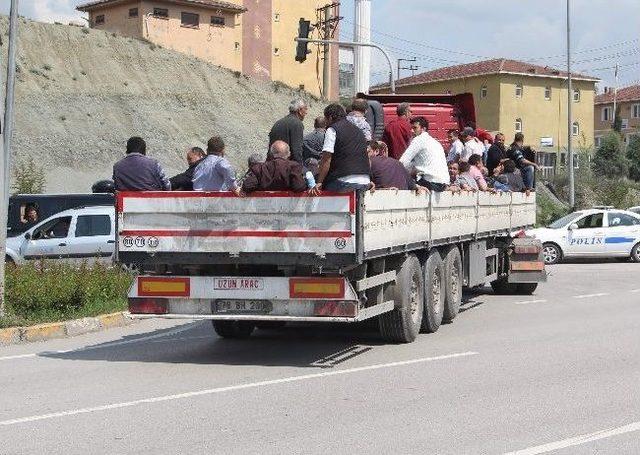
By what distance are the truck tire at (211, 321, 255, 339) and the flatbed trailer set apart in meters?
1.92

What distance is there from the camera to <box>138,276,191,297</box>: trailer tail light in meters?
11.4

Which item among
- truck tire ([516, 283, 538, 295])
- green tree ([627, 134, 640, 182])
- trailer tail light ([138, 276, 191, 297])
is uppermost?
green tree ([627, 134, 640, 182])

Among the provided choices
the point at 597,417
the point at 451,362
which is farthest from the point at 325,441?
the point at 451,362

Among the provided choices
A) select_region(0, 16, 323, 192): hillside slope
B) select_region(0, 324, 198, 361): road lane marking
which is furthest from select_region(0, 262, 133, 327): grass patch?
select_region(0, 16, 323, 192): hillside slope

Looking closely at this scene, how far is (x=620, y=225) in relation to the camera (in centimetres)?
3088

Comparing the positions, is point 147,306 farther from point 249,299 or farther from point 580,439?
point 580,439

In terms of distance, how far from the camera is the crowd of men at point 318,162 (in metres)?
11.3

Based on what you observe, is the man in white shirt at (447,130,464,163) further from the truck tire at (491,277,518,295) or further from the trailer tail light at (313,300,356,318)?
the trailer tail light at (313,300,356,318)

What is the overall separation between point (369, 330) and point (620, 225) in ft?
60.6

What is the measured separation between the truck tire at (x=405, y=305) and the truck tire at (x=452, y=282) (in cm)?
138

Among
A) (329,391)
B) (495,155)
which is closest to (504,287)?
(495,155)

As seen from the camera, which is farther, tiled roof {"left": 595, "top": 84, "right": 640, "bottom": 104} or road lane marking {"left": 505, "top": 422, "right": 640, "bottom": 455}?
→ tiled roof {"left": 595, "top": 84, "right": 640, "bottom": 104}

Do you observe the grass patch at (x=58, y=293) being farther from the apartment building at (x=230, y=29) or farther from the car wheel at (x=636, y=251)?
the apartment building at (x=230, y=29)

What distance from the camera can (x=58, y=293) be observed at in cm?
1512
